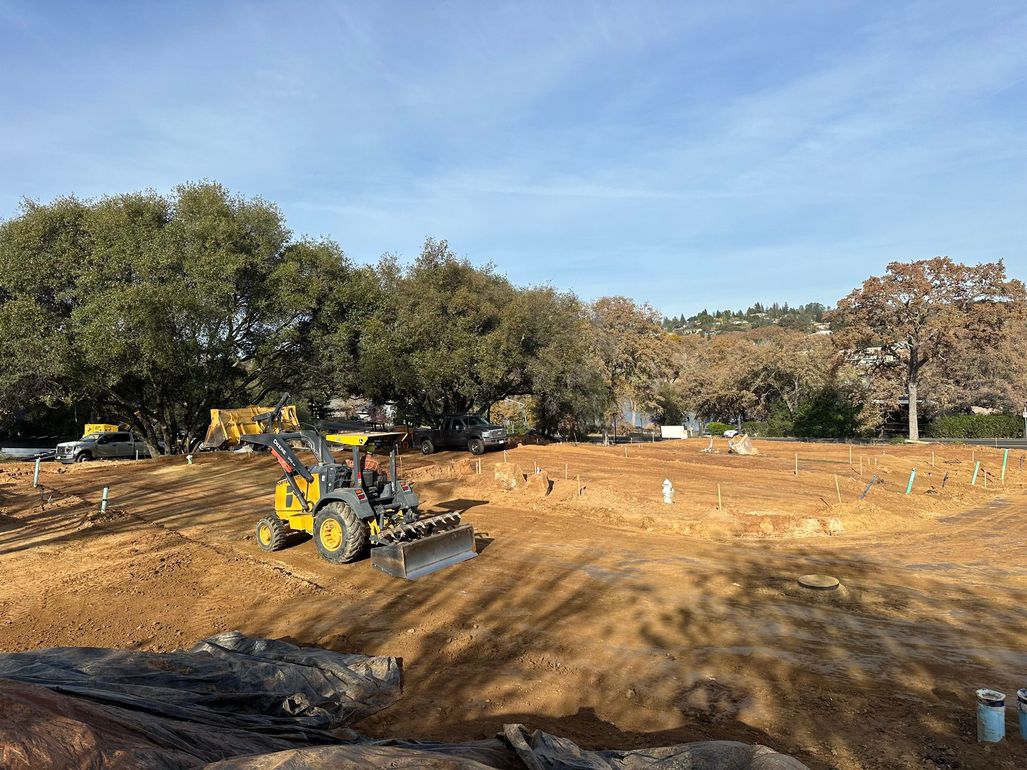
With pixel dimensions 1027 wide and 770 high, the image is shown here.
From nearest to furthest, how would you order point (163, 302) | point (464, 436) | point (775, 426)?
point (163, 302)
point (464, 436)
point (775, 426)

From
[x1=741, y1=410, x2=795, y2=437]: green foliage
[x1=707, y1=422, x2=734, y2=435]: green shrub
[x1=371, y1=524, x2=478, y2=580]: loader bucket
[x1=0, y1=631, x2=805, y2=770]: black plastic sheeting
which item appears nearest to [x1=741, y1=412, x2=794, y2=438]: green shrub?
[x1=741, y1=410, x2=795, y2=437]: green foliage

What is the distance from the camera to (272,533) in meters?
11.8

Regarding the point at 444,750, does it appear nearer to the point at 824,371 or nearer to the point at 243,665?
the point at 243,665

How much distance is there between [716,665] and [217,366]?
29.0 m

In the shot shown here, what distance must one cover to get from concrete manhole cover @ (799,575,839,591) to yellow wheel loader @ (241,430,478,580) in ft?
18.2

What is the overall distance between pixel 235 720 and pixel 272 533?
7.62m

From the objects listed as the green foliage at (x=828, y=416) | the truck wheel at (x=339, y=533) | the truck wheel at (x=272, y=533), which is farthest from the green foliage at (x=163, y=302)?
the green foliage at (x=828, y=416)

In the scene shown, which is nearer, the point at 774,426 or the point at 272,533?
the point at 272,533

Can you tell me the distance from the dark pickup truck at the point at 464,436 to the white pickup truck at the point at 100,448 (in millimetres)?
16161

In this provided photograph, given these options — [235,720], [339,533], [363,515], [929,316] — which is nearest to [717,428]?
[929,316]

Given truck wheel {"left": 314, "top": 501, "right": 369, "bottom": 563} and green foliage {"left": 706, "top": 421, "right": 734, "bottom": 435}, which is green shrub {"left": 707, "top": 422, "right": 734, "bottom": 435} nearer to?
green foliage {"left": 706, "top": 421, "right": 734, "bottom": 435}

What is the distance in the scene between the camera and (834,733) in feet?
18.2

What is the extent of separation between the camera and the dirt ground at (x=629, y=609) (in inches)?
232

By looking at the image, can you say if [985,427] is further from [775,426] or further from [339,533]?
[339,533]
